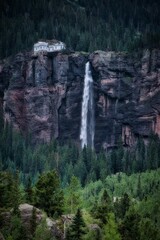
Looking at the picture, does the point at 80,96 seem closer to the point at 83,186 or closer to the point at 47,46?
the point at 47,46

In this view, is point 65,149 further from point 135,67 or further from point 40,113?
point 135,67

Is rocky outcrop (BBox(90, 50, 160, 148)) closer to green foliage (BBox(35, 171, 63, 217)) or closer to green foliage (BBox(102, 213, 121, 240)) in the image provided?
green foliage (BBox(35, 171, 63, 217))

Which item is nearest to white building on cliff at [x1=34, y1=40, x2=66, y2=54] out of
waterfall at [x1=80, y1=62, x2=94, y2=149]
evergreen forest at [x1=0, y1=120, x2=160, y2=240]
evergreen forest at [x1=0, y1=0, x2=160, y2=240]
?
evergreen forest at [x1=0, y1=0, x2=160, y2=240]

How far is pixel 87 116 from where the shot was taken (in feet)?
603

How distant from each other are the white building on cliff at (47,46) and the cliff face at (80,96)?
11.7 ft

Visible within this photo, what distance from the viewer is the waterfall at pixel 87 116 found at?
18350 cm

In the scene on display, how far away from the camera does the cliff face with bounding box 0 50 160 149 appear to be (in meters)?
181

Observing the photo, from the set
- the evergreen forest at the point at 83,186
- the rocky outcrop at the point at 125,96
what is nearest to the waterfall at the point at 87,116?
the rocky outcrop at the point at 125,96

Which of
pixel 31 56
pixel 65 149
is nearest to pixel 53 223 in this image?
pixel 65 149

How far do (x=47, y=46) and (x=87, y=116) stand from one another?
94.0ft

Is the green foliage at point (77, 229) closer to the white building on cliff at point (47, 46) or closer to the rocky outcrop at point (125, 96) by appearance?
the rocky outcrop at point (125, 96)

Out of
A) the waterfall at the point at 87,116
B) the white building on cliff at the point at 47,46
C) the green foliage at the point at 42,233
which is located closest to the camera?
the green foliage at the point at 42,233

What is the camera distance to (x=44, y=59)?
189625 mm

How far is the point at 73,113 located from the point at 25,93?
1733cm
